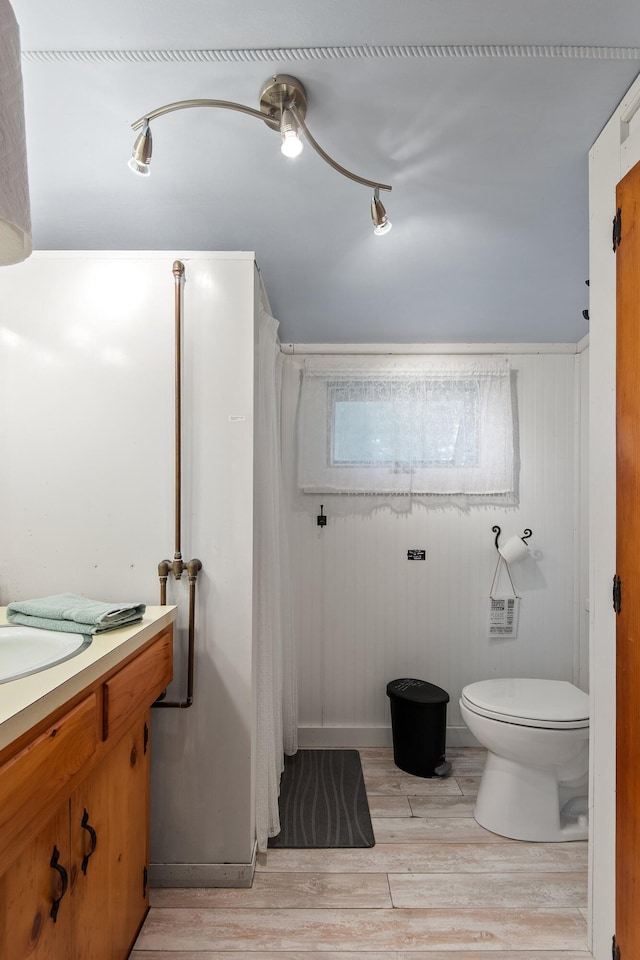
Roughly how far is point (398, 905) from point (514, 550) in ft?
5.59

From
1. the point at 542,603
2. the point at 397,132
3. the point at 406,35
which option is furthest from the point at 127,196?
the point at 542,603

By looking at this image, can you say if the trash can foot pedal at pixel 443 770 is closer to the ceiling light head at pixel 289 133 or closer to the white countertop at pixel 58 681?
the white countertop at pixel 58 681

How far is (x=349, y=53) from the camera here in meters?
1.20

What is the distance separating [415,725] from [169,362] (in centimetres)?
202

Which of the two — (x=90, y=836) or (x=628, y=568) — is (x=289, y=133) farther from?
(x=90, y=836)

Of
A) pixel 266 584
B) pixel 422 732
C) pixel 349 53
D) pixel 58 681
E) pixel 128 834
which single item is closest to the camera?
pixel 58 681

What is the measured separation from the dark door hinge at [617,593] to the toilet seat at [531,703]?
86 cm

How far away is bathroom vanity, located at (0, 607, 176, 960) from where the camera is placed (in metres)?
Answer: 0.96

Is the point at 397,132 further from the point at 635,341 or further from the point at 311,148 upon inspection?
the point at 635,341

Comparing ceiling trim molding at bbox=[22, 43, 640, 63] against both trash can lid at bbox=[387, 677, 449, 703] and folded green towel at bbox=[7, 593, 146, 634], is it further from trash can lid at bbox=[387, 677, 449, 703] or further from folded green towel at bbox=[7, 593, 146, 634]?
trash can lid at bbox=[387, 677, 449, 703]

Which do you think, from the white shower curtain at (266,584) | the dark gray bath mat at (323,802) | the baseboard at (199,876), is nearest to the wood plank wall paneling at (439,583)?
the dark gray bath mat at (323,802)

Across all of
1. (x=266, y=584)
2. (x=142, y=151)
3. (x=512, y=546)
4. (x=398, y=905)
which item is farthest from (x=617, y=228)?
(x=398, y=905)

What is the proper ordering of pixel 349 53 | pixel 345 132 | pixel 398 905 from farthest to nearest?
pixel 398 905 → pixel 345 132 → pixel 349 53

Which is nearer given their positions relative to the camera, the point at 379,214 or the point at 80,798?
the point at 80,798
